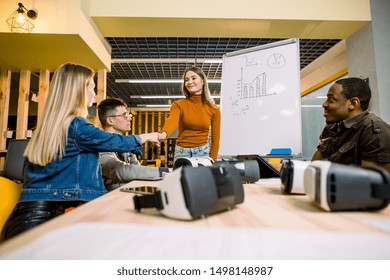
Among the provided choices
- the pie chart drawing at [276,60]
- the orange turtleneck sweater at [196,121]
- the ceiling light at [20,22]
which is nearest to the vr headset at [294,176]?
the orange turtleneck sweater at [196,121]

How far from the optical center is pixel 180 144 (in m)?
2.24

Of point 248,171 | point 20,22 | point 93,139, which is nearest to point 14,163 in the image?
point 93,139

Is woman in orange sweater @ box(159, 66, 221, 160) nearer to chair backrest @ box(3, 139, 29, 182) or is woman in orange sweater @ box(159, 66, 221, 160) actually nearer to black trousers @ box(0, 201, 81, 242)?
chair backrest @ box(3, 139, 29, 182)

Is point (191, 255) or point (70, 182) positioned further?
point (70, 182)

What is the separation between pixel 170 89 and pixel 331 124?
691 centimetres

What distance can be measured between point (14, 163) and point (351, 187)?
6.54ft

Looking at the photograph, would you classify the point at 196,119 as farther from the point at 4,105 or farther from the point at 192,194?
the point at 4,105

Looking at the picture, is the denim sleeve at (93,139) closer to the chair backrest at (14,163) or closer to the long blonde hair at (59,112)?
the long blonde hair at (59,112)

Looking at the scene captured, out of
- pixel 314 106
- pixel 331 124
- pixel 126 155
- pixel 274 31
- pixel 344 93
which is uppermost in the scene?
pixel 274 31

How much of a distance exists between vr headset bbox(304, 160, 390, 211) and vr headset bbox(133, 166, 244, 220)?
6.3 inches

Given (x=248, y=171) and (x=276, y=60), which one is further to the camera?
(x=276, y=60)

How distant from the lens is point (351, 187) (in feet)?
1.51

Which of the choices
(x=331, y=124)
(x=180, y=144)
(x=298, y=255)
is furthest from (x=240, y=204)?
(x=180, y=144)
